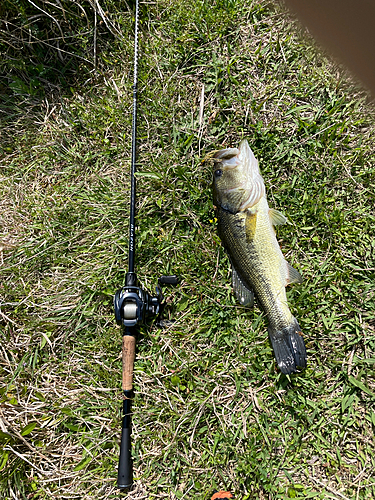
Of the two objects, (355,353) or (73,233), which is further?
(73,233)

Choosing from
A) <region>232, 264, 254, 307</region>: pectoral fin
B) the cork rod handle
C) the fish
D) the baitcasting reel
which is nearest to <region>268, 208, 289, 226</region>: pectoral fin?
the fish

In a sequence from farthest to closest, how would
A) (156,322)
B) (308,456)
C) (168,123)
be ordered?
(168,123), (156,322), (308,456)

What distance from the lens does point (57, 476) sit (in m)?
2.50

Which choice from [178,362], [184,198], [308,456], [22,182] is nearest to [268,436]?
[308,456]

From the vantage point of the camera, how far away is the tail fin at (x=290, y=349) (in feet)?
7.48

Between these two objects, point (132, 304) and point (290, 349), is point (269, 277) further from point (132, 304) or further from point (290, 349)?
point (132, 304)

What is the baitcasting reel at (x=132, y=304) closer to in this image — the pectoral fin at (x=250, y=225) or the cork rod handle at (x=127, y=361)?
the cork rod handle at (x=127, y=361)

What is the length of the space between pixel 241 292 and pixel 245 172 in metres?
1.00

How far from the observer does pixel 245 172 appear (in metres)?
2.31

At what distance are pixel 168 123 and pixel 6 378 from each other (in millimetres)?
2873

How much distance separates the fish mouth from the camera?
229 centimetres

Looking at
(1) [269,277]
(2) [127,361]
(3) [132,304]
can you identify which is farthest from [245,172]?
(2) [127,361]

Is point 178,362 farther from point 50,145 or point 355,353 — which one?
point 50,145

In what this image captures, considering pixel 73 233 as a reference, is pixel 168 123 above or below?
above
